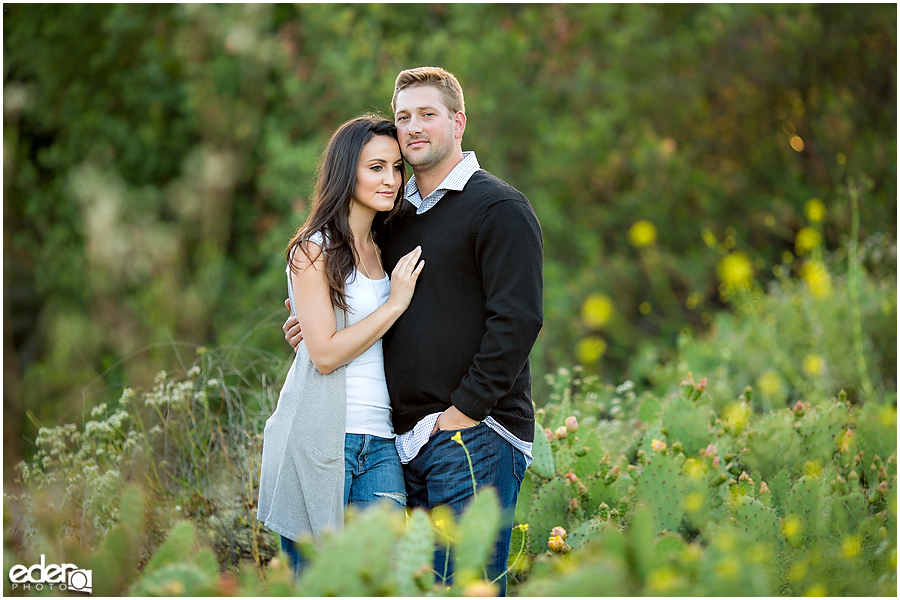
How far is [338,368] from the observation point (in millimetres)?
2764

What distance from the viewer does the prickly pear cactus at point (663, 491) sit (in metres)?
3.15

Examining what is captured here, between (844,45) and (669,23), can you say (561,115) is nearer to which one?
(669,23)

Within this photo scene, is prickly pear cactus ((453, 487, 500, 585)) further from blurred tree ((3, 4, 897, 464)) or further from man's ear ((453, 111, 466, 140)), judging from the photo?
blurred tree ((3, 4, 897, 464))

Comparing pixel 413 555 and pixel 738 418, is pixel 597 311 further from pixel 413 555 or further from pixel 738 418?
pixel 413 555

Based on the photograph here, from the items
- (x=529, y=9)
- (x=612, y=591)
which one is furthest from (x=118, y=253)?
(x=612, y=591)

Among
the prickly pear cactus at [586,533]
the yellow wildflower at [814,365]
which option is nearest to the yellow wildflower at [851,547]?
the prickly pear cactus at [586,533]

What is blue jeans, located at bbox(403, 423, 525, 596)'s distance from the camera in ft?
8.99

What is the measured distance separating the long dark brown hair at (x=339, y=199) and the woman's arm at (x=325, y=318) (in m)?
0.03

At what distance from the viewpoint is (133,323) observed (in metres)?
9.14

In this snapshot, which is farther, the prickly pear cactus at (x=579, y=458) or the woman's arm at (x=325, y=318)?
the prickly pear cactus at (x=579, y=458)

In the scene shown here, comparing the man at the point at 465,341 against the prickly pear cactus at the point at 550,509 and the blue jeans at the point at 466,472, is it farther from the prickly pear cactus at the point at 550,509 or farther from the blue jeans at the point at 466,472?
the prickly pear cactus at the point at 550,509

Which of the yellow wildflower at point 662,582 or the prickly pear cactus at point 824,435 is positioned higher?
the yellow wildflower at point 662,582

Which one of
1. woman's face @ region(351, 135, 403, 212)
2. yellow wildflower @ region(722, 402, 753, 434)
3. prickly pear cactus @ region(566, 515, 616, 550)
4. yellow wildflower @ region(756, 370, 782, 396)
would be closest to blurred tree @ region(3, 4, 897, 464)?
yellow wildflower @ region(756, 370, 782, 396)

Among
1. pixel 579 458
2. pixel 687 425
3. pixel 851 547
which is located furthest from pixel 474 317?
pixel 687 425
